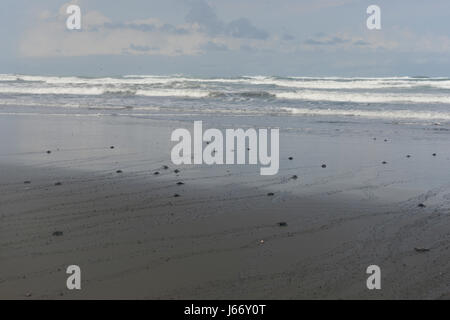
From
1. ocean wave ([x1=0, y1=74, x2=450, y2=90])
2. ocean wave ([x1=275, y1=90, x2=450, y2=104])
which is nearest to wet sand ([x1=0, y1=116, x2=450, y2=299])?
ocean wave ([x1=275, y1=90, x2=450, y2=104])

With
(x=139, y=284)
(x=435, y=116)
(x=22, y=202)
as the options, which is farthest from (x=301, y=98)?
(x=139, y=284)

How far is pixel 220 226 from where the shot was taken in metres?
7.46

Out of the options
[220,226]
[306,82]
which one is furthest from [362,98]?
[220,226]

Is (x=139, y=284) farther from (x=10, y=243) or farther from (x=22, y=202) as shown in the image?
(x=22, y=202)

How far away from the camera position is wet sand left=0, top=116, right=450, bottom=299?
18.0ft

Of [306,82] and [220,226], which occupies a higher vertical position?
[306,82]

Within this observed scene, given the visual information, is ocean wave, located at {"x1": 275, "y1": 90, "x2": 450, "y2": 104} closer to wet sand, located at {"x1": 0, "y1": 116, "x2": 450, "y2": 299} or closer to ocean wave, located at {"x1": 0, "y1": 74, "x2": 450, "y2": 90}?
ocean wave, located at {"x1": 0, "y1": 74, "x2": 450, "y2": 90}

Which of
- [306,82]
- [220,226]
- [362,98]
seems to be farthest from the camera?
[306,82]

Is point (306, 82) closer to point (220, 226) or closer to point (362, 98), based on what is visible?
point (362, 98)

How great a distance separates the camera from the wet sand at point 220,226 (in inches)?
216

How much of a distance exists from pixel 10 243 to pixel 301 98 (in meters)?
34.6

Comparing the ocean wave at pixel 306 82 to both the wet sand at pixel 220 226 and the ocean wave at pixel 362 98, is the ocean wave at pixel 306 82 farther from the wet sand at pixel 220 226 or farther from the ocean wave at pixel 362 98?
the wet sand at pixel 220 226

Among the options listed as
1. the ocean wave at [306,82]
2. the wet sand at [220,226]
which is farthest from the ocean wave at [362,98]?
the wet sand at [220,226]

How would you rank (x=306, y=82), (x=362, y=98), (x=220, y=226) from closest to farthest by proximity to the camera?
1. (x=220, y=226)
2. (x=362, y=98)
3. (x=306, y=82)
